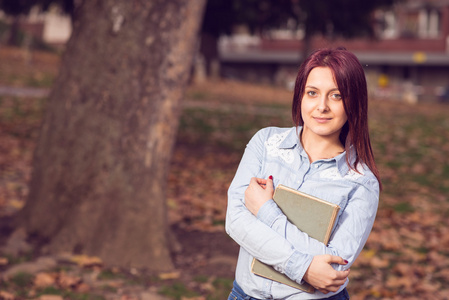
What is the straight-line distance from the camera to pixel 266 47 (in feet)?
140

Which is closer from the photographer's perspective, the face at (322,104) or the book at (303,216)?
the book at (303,216)

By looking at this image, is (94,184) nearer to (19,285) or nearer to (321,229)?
(19,285)

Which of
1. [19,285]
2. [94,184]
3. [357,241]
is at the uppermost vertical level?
[357,241]

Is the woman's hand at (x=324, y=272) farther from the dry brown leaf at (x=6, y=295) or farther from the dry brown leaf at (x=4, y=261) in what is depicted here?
the dry brown leaf at (x=4, y=261)

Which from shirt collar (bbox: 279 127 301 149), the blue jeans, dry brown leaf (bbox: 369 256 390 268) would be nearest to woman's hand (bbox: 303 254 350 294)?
the blue jeans

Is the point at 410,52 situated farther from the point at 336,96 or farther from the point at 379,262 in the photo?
the point at 336,96

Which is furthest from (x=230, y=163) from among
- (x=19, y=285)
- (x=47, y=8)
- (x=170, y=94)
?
(x=47, y=8)

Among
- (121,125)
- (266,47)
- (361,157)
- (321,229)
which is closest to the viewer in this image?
(321,229)

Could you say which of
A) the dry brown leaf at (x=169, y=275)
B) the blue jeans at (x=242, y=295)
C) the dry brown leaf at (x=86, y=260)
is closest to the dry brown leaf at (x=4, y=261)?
the dry brown leaf at (x=86, y=260)

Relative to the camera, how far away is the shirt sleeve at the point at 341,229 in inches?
Answer: 86.7

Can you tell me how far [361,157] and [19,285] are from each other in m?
3.06

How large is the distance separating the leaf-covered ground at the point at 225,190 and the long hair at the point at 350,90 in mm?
2552

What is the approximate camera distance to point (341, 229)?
7.29 ft

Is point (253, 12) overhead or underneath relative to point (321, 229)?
overhead
